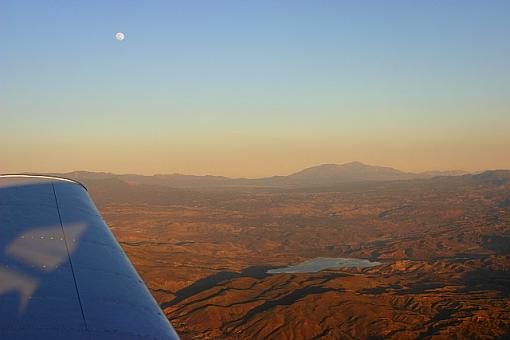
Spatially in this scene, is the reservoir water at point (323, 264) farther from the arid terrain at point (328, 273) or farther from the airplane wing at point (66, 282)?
the airplane wing at point (66, 282)

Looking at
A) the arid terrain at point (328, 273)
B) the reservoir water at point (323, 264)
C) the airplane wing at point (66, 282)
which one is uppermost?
the airplane wing at point (66, 282)

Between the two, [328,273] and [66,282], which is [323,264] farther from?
[66,282]

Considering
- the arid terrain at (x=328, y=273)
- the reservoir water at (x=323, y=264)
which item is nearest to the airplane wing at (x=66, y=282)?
the arid terrain at (x=328, y=273)

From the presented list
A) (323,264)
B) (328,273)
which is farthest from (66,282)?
(323,264)

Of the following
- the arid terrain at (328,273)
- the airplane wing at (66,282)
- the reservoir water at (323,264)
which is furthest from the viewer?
the reservoir water at (323,264)

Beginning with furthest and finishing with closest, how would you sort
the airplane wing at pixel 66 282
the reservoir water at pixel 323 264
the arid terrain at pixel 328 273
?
1. the reservoir water at pixel 323 264
2. the arid terrain at pixel 328 273
3. the airplane wing at pixel 66 282
